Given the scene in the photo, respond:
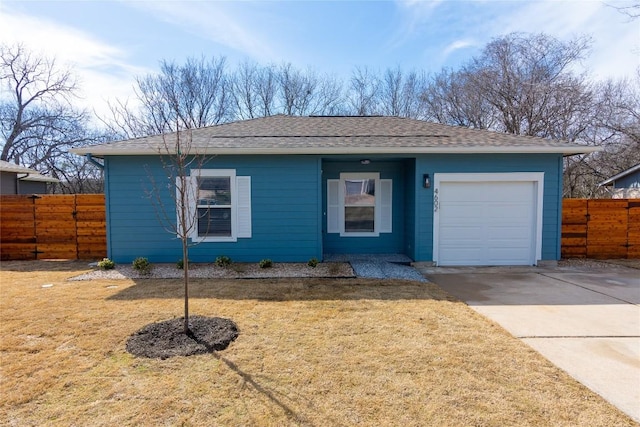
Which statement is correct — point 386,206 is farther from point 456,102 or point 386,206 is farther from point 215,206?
point 456,102

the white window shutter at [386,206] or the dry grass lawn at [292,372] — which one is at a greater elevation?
the white window shutter at [386,206]

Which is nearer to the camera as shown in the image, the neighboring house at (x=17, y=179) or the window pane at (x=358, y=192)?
the window pane at (x=358, y=192)

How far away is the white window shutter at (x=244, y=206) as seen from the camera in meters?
7.59

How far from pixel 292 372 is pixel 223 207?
17.4 feet

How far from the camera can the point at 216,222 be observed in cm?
768

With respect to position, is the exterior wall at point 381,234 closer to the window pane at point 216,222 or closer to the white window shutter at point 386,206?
the white window shutter at point 386,206

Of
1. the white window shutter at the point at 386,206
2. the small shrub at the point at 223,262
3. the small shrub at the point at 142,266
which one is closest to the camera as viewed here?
the small shrub at the point at 142,266

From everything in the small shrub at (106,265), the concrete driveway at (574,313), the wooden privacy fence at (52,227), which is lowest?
the concrete driveway at (574,313)

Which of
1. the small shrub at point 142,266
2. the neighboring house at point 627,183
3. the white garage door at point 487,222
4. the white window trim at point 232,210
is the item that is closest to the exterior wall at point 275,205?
the white window trim at point 232,210

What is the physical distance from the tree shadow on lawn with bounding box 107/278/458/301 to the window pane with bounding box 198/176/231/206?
1977 millimetres

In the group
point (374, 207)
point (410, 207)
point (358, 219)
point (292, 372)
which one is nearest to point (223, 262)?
point (358, 219)

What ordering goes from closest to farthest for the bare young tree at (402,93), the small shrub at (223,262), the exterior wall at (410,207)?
the small shrub at (223,262) < the exterior wall at (410,207) < the bare young tree at (402,93)

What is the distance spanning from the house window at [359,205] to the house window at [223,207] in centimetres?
232


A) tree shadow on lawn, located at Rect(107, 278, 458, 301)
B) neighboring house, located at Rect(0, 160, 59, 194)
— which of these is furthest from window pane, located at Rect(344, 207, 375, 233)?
neighboring house, located at Rect(0, 160, 59, 194)
